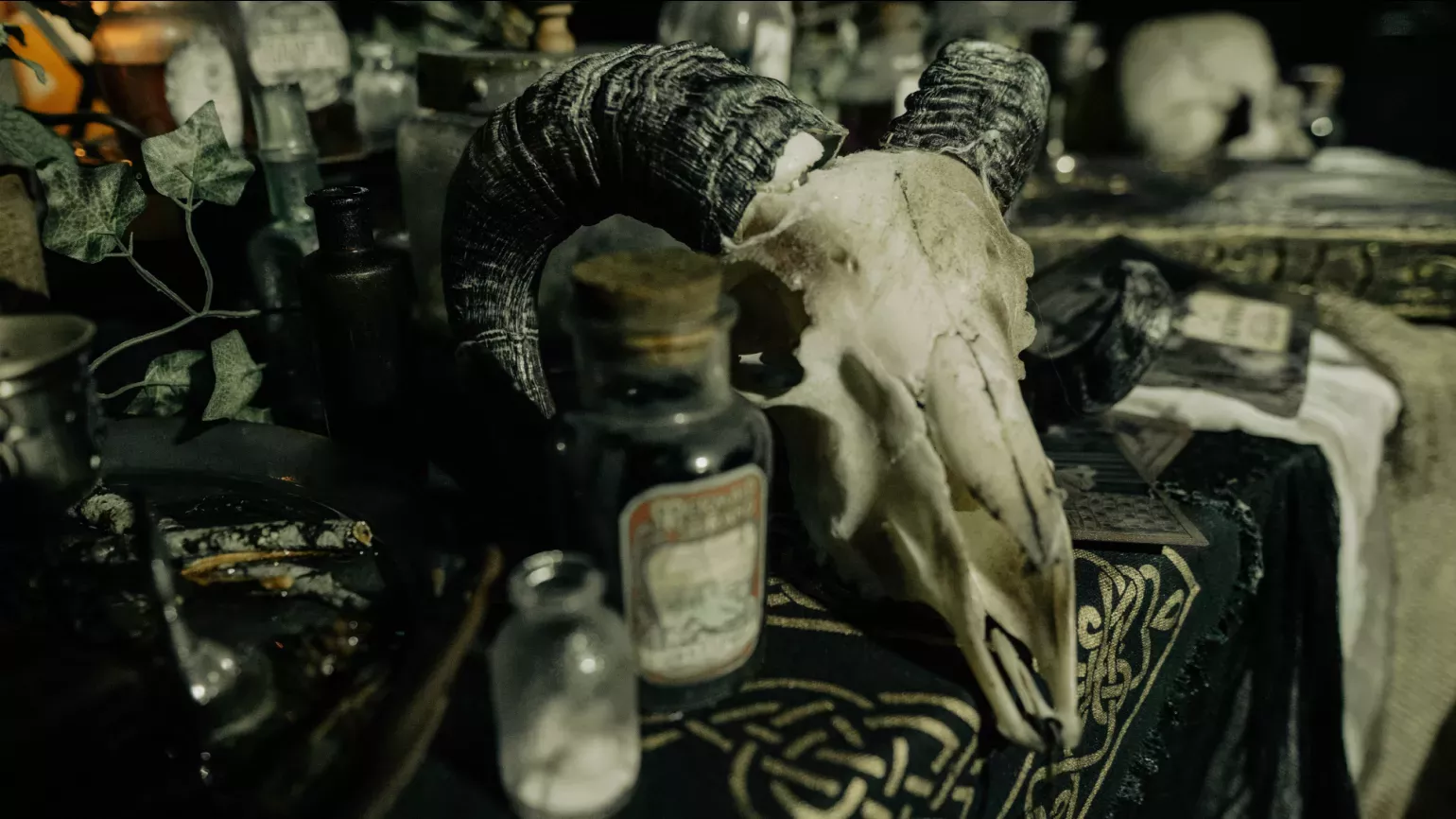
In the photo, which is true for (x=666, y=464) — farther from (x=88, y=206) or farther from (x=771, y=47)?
(x=771, y=47)

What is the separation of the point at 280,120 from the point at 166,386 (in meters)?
0.33

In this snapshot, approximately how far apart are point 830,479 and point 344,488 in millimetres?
426

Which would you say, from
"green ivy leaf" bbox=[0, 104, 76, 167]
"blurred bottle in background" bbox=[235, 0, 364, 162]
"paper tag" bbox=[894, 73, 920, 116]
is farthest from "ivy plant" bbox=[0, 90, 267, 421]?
"paper tag" bbox=[894, 73, 920, 116]

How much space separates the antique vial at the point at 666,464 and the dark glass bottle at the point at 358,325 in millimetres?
341

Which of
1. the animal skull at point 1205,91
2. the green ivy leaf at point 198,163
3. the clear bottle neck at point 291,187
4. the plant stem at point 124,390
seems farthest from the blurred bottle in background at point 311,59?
the animal skull at point 1205,91

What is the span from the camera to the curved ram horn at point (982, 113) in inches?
31.5

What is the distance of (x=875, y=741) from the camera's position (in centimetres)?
62

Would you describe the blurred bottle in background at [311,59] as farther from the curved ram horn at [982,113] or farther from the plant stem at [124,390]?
the curved ram horn at [982,113]

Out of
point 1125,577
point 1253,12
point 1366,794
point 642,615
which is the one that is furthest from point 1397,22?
point 642,615

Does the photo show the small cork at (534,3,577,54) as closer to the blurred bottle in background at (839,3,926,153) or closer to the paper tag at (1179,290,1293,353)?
the blurred bottle in background at (839,3,926,153)

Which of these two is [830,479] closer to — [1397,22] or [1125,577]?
[1125,577]

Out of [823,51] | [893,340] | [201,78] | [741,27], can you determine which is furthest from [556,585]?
[823,51]

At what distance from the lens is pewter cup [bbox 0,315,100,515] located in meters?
0.61

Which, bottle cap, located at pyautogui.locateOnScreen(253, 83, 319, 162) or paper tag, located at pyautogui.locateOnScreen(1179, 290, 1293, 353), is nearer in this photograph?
bottle cap, located at pyautogui.locateOnScreen(253, 83, 319, 162)
